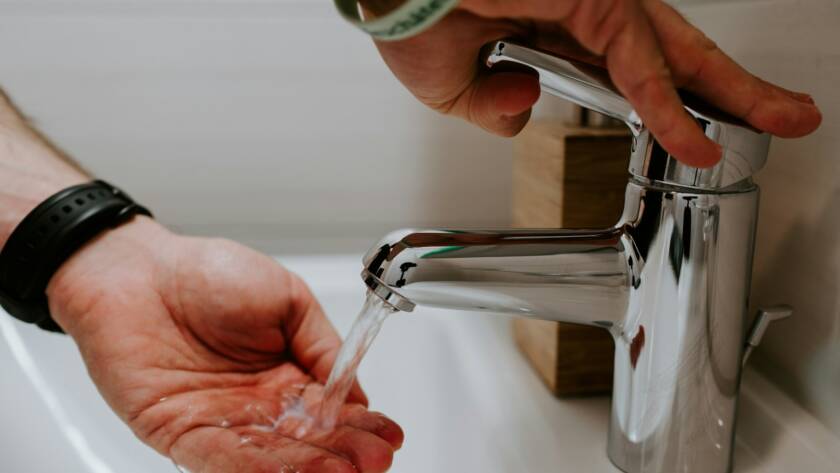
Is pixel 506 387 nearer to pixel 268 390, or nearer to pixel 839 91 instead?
pixel 268 390

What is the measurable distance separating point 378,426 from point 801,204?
0.96ft

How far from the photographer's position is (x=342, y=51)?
774 mm

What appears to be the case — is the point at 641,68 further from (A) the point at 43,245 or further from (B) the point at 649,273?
(A) the point at 43,245

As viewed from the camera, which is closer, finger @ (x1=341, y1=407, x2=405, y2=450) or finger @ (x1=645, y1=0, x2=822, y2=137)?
finger @ (x1=645, y1=0, x2=822, y2=137)

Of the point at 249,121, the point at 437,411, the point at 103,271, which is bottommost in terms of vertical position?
the point at 437,411

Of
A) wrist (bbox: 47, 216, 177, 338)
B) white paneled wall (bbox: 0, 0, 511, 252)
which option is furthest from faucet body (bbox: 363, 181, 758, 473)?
white paneled wall (bbox: 0, 0, 511, 252)

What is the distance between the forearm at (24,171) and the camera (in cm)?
53

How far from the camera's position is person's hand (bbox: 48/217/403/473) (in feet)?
1.45

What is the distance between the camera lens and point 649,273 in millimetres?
356

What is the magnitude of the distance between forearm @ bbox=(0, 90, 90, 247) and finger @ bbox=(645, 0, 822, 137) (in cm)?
48

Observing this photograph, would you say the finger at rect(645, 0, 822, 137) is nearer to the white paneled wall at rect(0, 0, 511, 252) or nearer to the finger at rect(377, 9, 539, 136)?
the finger at rect(377, 9, 539, 136)

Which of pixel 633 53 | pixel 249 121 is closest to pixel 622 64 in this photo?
pixel 633 53

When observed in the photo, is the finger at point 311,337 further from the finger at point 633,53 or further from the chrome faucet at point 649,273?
the finger at point 633,53

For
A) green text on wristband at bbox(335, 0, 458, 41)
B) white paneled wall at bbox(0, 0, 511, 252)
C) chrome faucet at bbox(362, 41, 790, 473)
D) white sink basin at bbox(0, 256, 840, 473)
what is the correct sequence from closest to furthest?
1. green text on wristband at bbox(335, 0, 458, 41)
2. chrome faucet at bbox(362, 41, 790, 473)
3. white sink basin at bbox(0, 256, 840, 473)
4. white paneled wall at bbox(0, 0, 511, 252)
